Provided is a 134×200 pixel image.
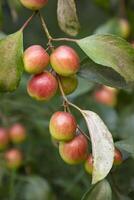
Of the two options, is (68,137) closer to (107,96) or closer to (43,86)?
(43,86)

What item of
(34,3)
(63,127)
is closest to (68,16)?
(34,3)

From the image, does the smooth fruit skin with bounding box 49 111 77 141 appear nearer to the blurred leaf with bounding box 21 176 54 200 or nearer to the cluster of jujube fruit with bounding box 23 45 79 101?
the cluster of jujube fruit with bounding box 23 45 79 101

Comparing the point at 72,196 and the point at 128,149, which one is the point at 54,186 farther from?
the point at 128,149

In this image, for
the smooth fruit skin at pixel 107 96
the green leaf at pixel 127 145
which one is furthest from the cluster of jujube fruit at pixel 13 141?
the green leaf at pixel 127 145

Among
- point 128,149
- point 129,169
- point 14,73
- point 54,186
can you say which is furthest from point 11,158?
point 14,73

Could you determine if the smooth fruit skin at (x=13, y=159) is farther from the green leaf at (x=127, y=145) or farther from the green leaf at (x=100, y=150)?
the green leaf at (x=100, y=150)

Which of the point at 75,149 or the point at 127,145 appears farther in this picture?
the point at 127,145

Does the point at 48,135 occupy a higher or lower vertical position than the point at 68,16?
lower

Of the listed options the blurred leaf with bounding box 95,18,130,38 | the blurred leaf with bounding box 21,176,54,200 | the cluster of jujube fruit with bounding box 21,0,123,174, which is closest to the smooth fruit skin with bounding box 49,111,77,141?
the cluster of jujube fruit with bounding box 21,0,123,174
